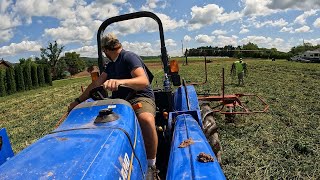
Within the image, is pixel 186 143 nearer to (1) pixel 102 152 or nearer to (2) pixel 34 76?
(1) pixel 102 152

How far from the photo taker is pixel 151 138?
128 inches

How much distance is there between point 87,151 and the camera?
6.71ft

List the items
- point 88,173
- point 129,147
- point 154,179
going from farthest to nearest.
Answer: point 154,179 < point 129,147 < point 88,173

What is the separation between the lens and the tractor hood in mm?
1804

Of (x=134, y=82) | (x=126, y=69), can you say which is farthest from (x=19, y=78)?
(x=134, y=82)

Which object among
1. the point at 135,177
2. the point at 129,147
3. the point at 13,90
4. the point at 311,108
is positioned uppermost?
the point at 129,147

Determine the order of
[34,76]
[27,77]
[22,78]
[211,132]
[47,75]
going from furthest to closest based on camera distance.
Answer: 1. [47,75]
2. [34,76]
3. [27,77]
4. [22,78]
5. [211,132]

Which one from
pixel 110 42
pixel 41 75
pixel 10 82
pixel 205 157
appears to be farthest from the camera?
pixel 41 75

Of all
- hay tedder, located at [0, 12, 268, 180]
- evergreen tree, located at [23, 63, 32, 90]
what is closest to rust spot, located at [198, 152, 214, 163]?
hay tedder, located at [0, 12, 268, 180]

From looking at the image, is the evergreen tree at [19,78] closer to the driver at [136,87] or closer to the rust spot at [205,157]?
the driver at [136,87]

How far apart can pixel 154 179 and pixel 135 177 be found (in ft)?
2.37

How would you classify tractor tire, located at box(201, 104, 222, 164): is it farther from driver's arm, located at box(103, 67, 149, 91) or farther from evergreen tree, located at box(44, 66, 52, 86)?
evergreen tree, located at box(44, 66, 52, 86)

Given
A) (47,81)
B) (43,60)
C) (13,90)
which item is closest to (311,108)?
(13,90)

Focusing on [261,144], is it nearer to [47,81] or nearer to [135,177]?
[135,177]
